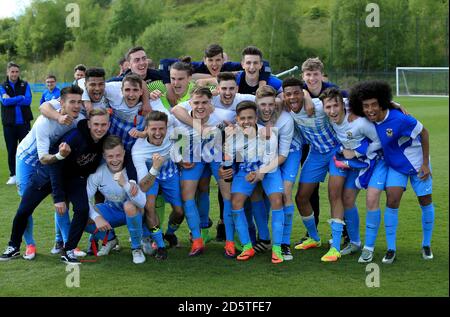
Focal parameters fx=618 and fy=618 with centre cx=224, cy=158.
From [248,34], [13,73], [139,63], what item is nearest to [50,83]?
[13,73]

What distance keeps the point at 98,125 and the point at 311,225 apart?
7.12 feet

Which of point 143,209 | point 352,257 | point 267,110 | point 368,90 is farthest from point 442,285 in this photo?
point 143,209

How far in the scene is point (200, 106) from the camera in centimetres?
545

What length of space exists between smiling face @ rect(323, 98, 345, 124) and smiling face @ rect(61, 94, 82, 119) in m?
2.11

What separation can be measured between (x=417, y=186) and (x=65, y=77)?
47632mm

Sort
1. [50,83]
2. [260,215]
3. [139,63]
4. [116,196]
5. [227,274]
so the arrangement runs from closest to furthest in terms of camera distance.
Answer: [227,274] < [116,196] < [260,215] < [139,63] < [50,83]

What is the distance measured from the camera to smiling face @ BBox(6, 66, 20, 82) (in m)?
10.7

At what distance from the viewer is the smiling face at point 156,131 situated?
5.38m

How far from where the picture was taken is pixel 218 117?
562 centimetres

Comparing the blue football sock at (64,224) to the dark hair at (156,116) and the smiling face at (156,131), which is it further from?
the dark hair at (156,116)

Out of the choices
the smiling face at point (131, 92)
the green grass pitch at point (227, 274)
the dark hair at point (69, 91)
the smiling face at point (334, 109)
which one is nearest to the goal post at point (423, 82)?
the green grass pitch at point (227, 274)

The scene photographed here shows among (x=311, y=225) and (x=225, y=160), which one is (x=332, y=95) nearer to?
(x=225, y=160)
